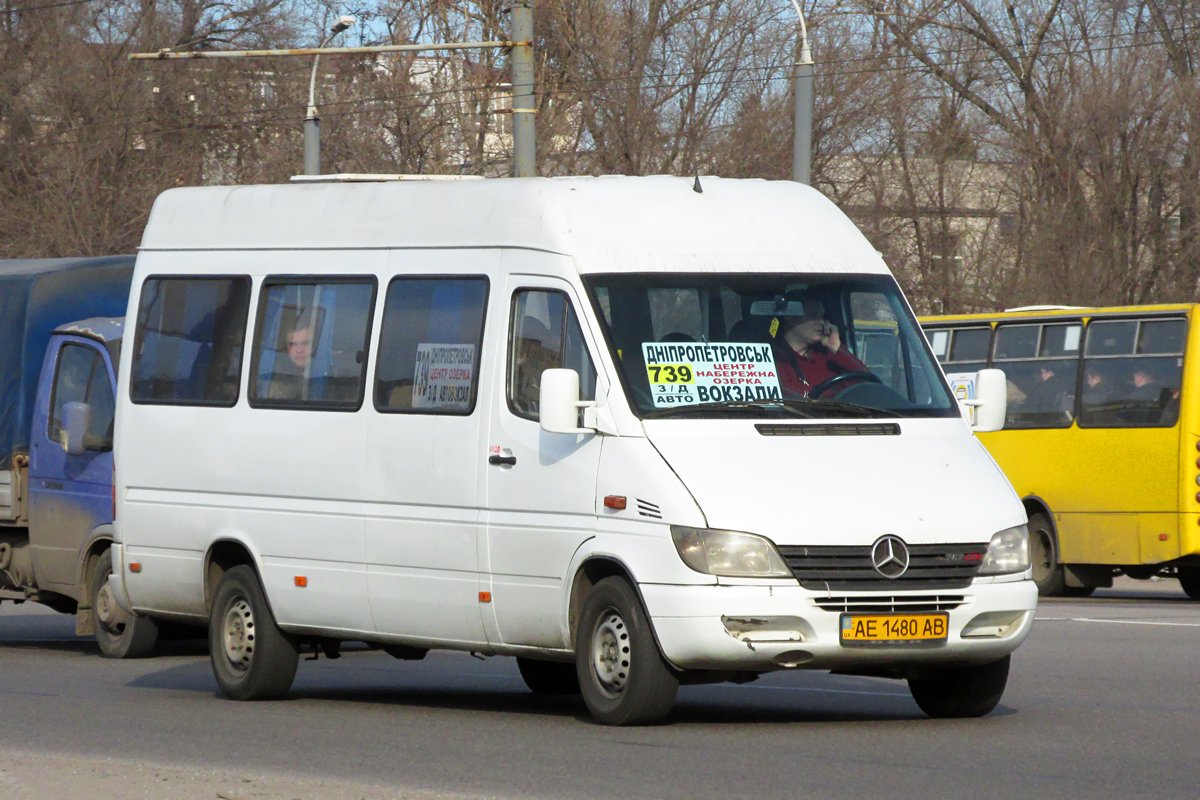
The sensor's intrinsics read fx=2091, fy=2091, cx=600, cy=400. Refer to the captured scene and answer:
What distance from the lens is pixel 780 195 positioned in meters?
10.4

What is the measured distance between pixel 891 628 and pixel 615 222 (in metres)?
2.38

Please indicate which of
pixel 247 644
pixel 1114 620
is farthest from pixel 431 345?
pixel 1114 620

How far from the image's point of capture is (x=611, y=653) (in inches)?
361

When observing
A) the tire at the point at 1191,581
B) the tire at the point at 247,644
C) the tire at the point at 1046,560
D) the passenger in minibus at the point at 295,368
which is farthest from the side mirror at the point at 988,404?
the tire at the point at 1191,581

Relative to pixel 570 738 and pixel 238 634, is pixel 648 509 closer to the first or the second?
pixel 570 738

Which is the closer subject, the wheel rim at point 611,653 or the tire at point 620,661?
the tire at point 620,661

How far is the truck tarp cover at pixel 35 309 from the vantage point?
15625mm

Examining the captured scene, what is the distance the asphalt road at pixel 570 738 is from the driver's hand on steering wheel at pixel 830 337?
5.71 ft

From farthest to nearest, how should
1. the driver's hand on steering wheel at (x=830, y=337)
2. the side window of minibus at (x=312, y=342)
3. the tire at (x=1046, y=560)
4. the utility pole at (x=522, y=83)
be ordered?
the tire at (x=1046, y=560) → the utility pole at (x=522, y=83) → the side window of minibus at (x=312, y=342) → the driver's hand on steering wheel at (x=830, y=337)

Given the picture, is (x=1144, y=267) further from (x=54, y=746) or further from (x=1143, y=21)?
(x=54, y=746)

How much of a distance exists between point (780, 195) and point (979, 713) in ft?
8.89

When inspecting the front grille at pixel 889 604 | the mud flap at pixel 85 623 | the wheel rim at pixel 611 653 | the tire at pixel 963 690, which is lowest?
the mud flap at pixel 85 623

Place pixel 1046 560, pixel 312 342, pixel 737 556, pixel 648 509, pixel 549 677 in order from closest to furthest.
Answer: pixel 737 556, pixel 648 509, pixel 312 342, pixel 549 677, pixel 1046 560

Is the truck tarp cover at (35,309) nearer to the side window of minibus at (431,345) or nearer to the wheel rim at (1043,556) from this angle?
the side window of minibus at (431,345)
